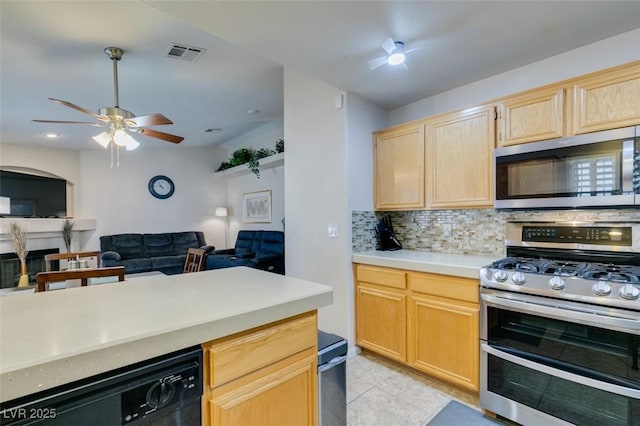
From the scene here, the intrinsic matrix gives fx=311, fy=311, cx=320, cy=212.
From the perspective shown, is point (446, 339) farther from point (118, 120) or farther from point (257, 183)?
point (257, 183)

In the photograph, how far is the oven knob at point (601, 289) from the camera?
1552 millimetres

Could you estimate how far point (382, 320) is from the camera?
2604mm

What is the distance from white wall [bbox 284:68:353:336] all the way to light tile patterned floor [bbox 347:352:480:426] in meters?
0.46

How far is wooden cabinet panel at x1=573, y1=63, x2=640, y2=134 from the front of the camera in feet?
5.79

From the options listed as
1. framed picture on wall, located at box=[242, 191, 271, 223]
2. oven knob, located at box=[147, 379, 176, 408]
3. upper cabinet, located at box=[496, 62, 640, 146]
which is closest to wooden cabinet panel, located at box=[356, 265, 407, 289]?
upper cabinet, located at box=[496, 62, 640, 146]

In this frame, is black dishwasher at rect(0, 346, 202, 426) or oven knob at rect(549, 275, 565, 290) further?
oven knob at rect(549, 275, 565, 290)

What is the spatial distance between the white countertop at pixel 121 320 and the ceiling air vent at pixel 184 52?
2.17m

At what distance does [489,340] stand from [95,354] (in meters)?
2.08

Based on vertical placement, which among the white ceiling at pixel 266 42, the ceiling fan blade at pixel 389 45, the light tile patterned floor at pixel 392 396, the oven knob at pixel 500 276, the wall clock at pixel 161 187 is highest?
the white ceiling at pixel 266 42

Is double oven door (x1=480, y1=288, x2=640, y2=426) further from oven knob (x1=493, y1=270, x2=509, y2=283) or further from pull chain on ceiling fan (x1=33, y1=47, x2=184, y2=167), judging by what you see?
pull chain on ceiling fan (x1=33, y1=47, x2=184, y2=167)

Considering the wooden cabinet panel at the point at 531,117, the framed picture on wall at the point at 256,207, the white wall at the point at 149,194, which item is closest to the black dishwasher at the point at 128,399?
the wooden cabinet panel at the point at 531,117

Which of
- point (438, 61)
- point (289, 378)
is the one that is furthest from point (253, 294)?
point (438, 61)

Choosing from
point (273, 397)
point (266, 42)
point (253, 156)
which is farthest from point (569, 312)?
point (253, 156)

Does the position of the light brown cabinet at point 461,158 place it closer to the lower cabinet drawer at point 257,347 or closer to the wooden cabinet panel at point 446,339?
the wooden cabinet panel at point 446,339
